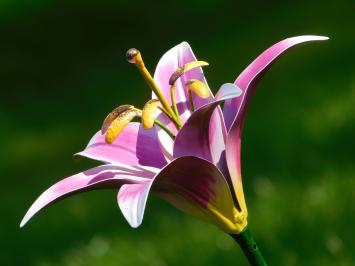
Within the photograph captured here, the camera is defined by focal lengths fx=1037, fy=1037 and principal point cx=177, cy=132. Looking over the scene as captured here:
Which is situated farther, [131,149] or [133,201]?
[131,149]

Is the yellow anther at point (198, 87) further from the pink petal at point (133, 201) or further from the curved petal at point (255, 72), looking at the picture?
the pink petal at point (133, 201)

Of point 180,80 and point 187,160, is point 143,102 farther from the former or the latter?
point 187,160

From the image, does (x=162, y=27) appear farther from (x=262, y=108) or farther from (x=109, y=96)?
(x=262, y=108)

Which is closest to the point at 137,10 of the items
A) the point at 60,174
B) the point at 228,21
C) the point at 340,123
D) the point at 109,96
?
the point at 228,21

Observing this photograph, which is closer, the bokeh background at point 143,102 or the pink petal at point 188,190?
the pink petal at point 188,190

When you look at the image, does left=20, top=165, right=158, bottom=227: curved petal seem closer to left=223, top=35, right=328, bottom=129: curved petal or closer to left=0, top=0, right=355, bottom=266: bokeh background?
left=223, top=35, right=328, bottom=129: curved petal

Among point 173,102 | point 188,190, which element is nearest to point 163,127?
point 173,102

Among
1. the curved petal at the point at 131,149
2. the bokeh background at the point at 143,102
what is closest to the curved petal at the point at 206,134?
the curved petal at the point at 131,149
